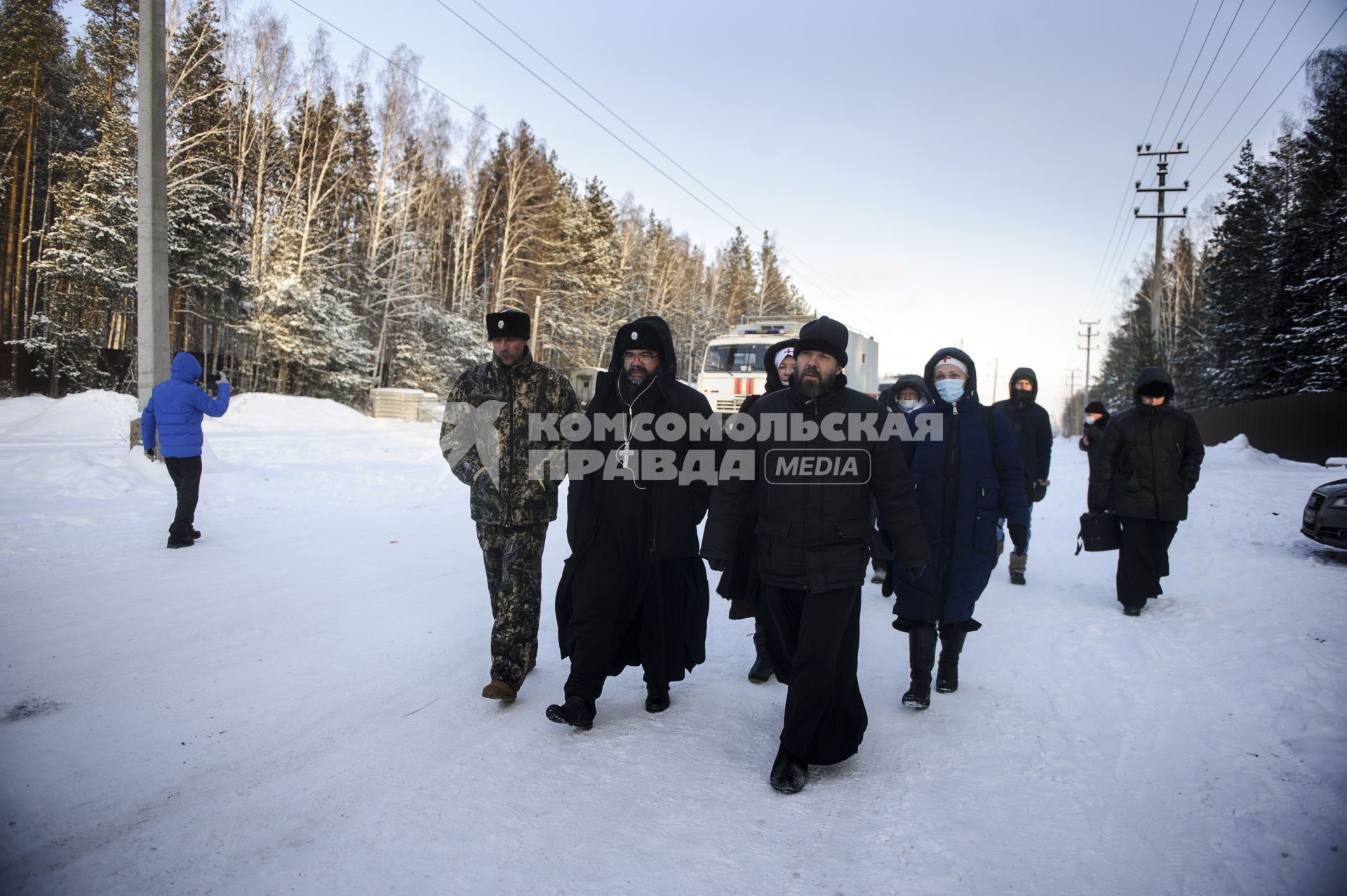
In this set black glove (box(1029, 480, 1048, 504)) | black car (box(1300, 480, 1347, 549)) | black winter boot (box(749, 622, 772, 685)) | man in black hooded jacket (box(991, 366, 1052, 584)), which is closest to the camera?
black winter boot (box(749, 622, 772, 685))

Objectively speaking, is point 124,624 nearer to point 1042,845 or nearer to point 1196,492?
point 1042,845

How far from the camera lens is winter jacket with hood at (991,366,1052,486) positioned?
7629 mm

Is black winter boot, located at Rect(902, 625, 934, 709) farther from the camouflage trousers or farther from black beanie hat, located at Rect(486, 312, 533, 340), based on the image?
black beanie hat, located at Rect(486, 312, 533, 340)

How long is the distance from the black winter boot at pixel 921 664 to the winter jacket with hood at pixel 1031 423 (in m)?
3.92

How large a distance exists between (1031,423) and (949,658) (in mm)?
4021

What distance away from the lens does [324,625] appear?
5281mm

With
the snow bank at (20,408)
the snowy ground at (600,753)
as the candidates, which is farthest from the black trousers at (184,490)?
the snow bank at (20,408)

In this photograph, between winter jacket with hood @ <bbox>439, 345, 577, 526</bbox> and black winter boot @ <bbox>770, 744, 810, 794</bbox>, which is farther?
winter jacket with hood @ <bbox>439, 345, 577, 526</bbox>

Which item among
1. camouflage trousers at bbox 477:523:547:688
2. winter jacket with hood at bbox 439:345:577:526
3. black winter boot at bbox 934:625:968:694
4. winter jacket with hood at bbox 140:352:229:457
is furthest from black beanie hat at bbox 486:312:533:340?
winter jacket with hood at bbox 140:352:229:457

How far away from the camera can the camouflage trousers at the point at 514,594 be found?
4117 millimetres

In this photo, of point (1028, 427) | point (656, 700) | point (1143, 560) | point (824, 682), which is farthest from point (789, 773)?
point (1028, 427)

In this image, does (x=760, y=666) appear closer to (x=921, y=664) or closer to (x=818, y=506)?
(x=921, y=664)

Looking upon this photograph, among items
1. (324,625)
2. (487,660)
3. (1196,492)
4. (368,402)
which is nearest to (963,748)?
(487,660)

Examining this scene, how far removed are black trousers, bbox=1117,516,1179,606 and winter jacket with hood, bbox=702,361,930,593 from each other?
3.99m
